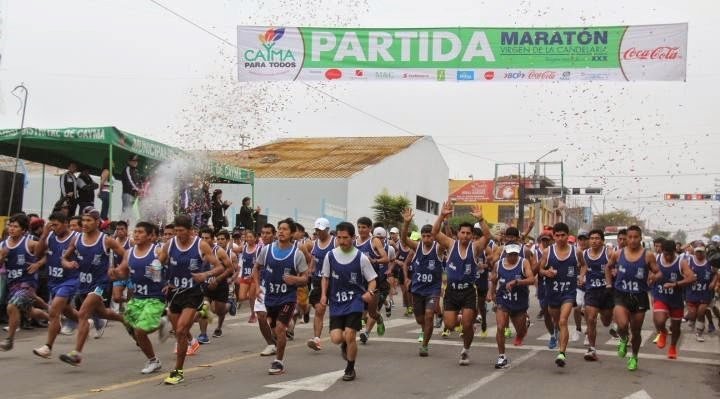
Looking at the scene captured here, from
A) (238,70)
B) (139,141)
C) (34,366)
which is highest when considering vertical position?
(238,70)

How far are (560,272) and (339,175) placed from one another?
3010cm

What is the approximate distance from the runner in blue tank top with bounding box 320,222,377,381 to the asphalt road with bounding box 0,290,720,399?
18.7 inches

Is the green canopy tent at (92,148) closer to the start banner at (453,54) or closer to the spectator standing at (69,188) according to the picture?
the spectator standing at (69,188)

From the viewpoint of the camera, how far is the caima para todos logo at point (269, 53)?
717 inches

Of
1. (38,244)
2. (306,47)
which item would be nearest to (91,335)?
(38,244)

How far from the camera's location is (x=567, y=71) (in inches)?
695

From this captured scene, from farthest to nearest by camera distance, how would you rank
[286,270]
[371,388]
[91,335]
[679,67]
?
[679,67]
[91,335]
[286,270]
[371,388]

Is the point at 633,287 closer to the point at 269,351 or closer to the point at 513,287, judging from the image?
the point at 513,287

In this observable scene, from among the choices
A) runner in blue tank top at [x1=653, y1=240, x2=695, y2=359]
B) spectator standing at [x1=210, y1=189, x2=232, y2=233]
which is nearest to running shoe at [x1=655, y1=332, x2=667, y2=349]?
runner in blue tank top at [x1=653, y1=240, x2=695, y2=359]

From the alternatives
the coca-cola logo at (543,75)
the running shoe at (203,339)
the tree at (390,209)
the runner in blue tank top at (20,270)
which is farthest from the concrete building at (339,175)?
the runner in blue tank top at (20,270)

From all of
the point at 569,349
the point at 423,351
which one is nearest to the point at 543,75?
the point at 569,349

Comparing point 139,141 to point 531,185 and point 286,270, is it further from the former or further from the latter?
point 531,185

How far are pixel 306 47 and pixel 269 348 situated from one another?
8632 mm

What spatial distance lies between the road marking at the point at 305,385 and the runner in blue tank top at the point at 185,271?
1201 mm
